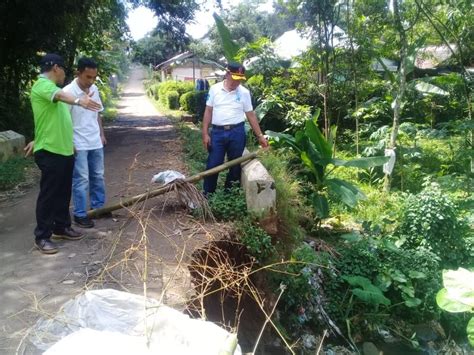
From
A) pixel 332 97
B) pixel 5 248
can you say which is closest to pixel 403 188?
pixel 332 97

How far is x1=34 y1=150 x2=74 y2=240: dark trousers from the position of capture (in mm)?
4148

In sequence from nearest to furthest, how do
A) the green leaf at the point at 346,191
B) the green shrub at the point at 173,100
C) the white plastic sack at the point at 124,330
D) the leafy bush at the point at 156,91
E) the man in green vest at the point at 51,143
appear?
the white plastic sack at the point at 124,330, the man in green vest at the point at 51,143, the green leaf at the point at 346,191, the green shrub at the point at 173,100, the leafy bush at the point at 156,91

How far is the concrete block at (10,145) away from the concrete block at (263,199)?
6.03 meters

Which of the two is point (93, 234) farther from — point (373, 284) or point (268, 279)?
point (373, 284)

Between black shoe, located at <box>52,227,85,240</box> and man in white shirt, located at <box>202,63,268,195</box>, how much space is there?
63.5 inches

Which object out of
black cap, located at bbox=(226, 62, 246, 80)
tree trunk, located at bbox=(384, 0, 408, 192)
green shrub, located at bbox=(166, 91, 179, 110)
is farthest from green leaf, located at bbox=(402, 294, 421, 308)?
green shrub, located at bbox=(166, 91, 179, 110)

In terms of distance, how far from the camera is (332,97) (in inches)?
410

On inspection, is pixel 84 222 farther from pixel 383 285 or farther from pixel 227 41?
pixel 227 41

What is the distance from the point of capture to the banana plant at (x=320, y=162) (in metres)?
6.09

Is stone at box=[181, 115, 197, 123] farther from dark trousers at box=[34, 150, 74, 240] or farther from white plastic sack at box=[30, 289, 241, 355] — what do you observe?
white plastic sack at box=[30, 289, 241, 355]

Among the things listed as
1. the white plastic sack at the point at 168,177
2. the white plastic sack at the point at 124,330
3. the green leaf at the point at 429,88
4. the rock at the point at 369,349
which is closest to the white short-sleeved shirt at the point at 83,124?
the white plastic sack at the point at 168,177

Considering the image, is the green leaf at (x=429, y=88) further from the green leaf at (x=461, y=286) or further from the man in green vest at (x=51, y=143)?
the man in green vest at (x=51, y=143)

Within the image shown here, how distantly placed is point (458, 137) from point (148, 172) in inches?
316

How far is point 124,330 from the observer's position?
8.14ft
